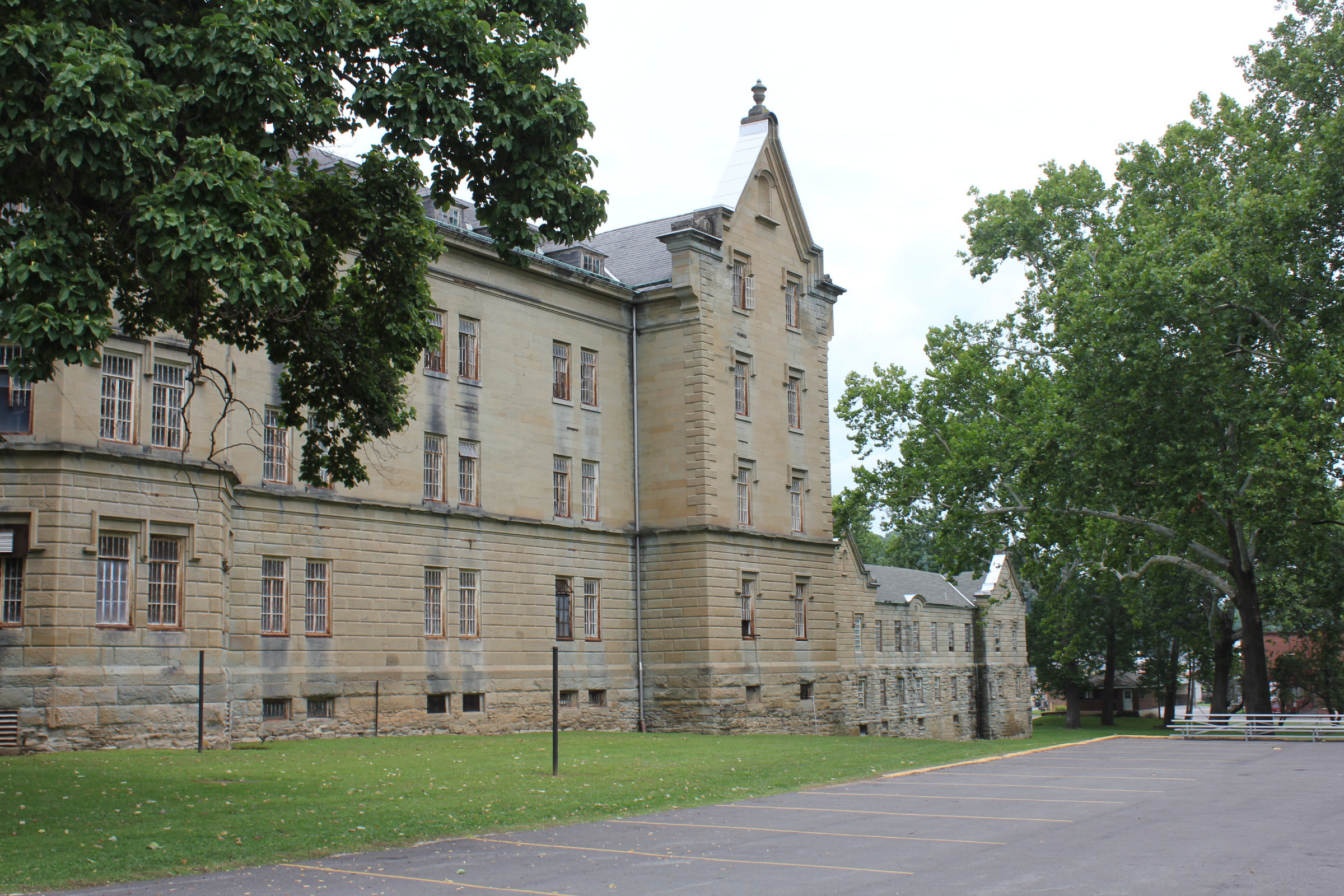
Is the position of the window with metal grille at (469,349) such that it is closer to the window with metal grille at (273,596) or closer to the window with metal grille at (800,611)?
the window with metal grille at (273,596)

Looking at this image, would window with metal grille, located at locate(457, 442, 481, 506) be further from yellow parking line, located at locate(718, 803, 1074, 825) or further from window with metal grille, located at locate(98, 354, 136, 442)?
yellow parking line, located at locate(718, 803, 1074, 825)

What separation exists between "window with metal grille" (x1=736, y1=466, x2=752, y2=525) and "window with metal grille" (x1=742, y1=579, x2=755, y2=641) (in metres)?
2.06

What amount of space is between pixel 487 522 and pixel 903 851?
2416 cm

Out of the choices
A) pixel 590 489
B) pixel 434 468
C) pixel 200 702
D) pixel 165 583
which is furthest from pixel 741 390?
pixel 200 702

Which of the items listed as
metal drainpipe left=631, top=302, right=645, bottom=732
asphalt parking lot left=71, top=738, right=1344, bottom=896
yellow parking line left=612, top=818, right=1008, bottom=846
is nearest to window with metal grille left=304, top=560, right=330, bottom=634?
metal drainpipe left=631, top=302, right=645, bottom=732

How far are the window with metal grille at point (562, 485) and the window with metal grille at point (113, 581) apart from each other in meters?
15.0

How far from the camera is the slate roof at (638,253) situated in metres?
42.8

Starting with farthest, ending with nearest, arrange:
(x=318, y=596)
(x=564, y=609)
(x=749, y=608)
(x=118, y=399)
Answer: (x=749, y=608) → (x=564, y=609) → (x=318, y=596) → (x=118, y=399)

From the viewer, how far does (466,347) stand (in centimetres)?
3609

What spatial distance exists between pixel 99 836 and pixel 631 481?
28436mm

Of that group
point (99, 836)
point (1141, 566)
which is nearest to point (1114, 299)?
point (1141, 566)

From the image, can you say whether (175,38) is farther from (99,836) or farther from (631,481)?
(631,481)

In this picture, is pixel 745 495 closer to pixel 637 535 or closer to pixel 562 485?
pixel 637 535

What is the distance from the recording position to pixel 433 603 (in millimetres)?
34531
